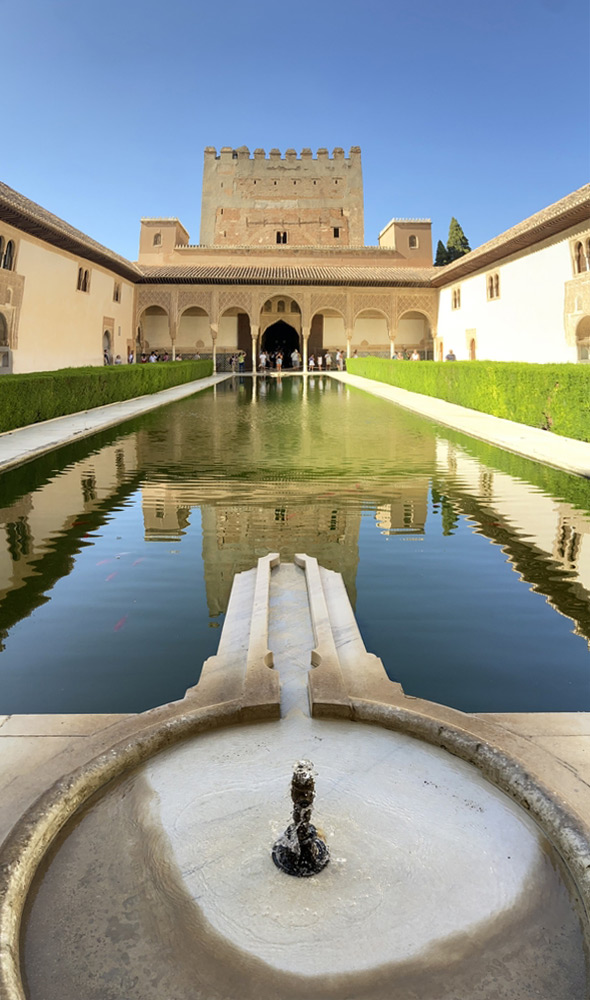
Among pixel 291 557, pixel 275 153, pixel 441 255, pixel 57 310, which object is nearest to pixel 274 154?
pixel 275 153

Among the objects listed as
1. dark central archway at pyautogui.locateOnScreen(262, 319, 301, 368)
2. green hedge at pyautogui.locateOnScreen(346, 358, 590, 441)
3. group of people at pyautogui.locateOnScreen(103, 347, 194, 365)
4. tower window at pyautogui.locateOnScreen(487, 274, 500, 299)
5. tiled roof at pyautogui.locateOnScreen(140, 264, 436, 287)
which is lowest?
green hedge at pyautogui.locateOnScreen(346, 358, 590, 441)

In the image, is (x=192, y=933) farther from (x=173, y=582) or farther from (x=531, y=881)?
(x=173, y=582)

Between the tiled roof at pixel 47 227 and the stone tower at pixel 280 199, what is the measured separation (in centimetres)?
1959

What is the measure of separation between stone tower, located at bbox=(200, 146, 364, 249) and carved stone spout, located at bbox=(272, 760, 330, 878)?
45.9 metres

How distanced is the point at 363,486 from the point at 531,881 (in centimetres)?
544

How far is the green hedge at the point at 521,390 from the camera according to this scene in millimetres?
10383

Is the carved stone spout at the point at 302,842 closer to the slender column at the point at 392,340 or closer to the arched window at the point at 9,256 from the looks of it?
the arched window at the point at 9,256

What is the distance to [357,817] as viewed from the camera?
2.05m

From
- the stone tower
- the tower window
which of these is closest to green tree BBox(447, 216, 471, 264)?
the stone tower

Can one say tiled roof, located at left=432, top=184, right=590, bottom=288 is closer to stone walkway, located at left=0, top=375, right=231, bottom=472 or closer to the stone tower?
stone walkway, located at left=0, top=375, right=231, bottom=472

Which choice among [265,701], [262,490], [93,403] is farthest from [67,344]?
[265,701]

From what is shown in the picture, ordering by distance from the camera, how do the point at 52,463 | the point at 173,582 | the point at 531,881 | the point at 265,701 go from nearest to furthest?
1. the point at 531,881
2. the point at 265,701
3. the point at 173,582
4. the point at 52,463

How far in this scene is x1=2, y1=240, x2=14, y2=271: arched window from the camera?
1839cm

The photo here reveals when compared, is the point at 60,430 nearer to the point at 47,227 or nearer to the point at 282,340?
the point at 47,227
